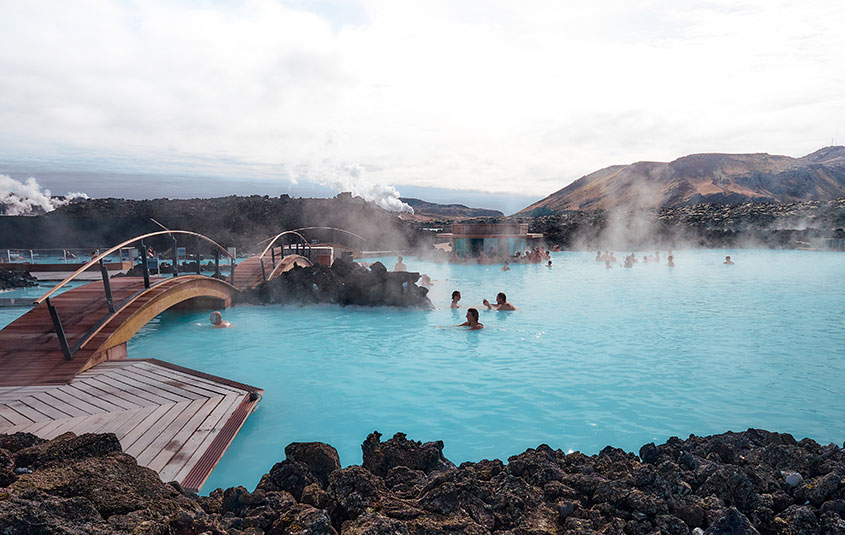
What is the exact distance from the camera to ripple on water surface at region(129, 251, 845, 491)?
589 centimetres

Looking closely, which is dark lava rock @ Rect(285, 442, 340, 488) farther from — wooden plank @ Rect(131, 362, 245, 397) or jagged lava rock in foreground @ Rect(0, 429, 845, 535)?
wooden plank @ Rect(131, 362, 245, 397)

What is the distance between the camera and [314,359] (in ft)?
28.6

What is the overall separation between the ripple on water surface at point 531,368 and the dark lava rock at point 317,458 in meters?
1.45

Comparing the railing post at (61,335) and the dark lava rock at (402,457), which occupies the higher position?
the railing post at (61,335)

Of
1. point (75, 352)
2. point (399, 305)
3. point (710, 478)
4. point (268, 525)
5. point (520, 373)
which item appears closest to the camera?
point (268, 525)

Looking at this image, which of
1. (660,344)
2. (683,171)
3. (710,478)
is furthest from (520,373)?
(683,171)

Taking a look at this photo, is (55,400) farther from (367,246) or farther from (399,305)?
(367,246)

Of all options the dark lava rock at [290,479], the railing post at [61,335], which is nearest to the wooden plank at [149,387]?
the railing post at [61,335]

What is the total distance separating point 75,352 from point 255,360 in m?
2.96

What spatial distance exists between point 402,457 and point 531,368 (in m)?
4.82

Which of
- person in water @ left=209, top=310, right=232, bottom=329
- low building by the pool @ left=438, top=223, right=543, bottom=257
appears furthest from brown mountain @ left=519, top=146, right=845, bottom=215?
person in water @ left=209, top=310, right=232, bottom=329

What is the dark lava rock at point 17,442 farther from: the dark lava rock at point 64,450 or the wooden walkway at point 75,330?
the wooden walkway at point 75,330

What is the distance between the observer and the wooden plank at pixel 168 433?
4031 millimetres

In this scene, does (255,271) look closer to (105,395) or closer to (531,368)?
(105,395)
